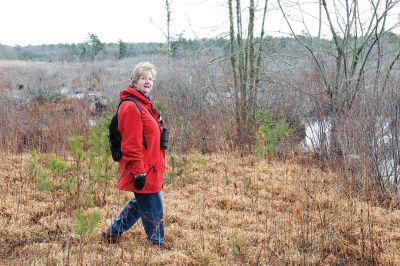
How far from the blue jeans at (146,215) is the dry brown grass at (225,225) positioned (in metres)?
0.14

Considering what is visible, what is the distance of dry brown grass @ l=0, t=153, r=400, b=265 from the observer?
364 cm

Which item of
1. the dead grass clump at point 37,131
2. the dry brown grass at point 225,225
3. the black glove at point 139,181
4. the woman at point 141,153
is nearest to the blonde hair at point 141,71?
the woman at point 141,153

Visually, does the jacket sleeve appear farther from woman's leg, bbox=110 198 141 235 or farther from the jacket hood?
woman's leg, bbox=110 198 141 235

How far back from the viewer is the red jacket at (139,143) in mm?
3316

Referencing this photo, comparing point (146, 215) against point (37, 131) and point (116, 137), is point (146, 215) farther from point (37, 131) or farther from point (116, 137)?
point (37, 131)

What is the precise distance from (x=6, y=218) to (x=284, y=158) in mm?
4763

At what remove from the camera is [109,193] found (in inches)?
221

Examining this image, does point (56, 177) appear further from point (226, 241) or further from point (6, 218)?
point (226, 241)

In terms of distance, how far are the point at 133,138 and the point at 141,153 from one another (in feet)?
0.46

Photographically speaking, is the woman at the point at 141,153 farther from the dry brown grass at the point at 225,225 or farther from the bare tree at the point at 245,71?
the bare tree at the point at 245,71

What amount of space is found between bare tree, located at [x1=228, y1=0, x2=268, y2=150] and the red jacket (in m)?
5.11

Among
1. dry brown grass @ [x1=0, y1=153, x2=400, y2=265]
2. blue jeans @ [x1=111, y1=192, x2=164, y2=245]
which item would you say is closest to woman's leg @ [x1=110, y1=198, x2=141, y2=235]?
blue jeans @ [x1=111, y1=192, x2=164, y2=245]

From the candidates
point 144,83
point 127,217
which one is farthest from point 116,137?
point 127,217

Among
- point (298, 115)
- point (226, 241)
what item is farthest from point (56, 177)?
point (298, 115)
